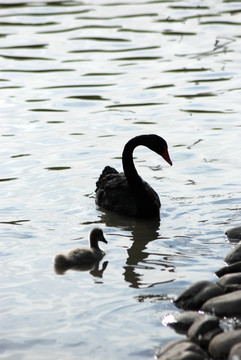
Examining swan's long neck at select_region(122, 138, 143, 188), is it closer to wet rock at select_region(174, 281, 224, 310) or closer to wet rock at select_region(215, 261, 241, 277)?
wet rock at select_region(215, 261, 241, 277)

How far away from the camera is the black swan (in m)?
10.4

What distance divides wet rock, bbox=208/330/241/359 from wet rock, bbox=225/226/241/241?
2550 mm

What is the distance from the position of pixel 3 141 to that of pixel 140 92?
3.22 meters

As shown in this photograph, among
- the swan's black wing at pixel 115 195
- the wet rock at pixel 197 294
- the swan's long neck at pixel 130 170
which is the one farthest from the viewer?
the swan's black wing at pixel 115 195

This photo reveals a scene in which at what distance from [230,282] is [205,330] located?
35.0 inches

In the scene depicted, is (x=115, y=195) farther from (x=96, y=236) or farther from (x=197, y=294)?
(x=197, y=294)

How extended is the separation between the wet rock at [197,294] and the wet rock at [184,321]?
0.62 feet

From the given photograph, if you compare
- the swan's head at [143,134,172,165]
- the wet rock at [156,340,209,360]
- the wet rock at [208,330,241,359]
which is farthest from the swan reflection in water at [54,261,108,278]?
the swan's head at [143,134,172,165]

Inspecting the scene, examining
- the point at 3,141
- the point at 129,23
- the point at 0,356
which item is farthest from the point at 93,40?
the point at 0,356

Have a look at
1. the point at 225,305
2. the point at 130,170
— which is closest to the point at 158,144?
the point at 130,170

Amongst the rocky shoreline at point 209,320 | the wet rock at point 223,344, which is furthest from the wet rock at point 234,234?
the wet rock at point 223,344

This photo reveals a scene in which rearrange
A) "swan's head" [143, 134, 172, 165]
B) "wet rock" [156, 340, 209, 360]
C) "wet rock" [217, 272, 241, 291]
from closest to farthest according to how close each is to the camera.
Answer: "wet rock" [156, 340, 209, 360]
"wet rock" [217, 272, 241, 291]
"swan's head" [143, 134, 172, 165]

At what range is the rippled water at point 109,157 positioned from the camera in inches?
301

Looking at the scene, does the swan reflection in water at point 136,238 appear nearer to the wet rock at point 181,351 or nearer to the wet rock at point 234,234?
the wet rock at point 234,234
